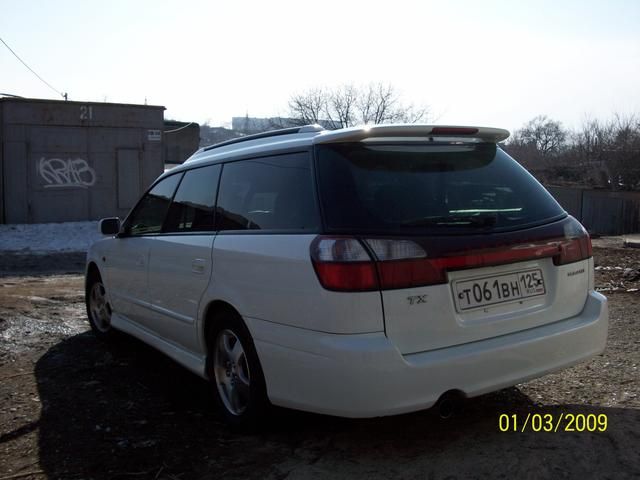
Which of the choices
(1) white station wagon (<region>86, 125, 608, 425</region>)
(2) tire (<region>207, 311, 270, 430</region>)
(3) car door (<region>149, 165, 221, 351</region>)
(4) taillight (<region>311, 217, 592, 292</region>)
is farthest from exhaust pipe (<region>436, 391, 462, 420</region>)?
(3) car door (<region>149, 165, 221, 351</region>)

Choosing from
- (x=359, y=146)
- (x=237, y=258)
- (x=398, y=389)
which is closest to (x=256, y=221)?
(x=237, y=258)

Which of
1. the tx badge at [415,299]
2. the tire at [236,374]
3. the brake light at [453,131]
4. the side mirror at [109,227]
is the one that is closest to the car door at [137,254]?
the side mirror at [109,227]

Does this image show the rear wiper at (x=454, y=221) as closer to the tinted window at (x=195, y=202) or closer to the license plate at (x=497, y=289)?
the license plate at (x=497, y=289)

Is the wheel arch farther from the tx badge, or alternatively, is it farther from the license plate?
the license plate

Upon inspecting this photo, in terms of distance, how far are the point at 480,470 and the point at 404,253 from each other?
43.4 inches

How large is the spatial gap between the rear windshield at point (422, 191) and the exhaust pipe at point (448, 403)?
2.62ft

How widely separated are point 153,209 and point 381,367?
2.92 m

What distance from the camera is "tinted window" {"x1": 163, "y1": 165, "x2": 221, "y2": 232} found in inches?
173

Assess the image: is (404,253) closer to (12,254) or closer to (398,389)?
(398,389)

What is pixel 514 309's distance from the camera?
11.3ft
